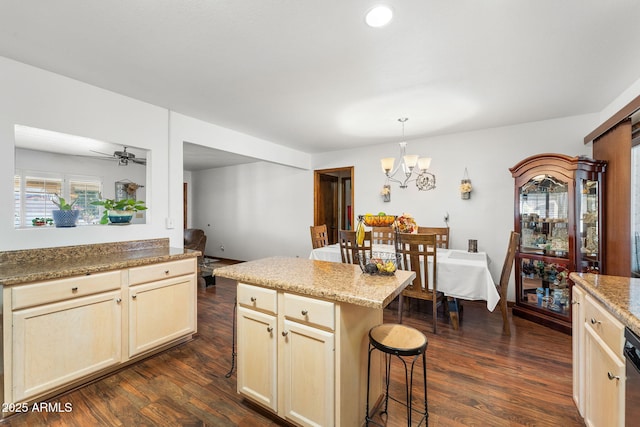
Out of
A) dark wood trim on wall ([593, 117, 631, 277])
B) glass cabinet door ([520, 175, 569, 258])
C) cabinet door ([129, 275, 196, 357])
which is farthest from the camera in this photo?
glass cabinet door ([520, 175, 569, 258])

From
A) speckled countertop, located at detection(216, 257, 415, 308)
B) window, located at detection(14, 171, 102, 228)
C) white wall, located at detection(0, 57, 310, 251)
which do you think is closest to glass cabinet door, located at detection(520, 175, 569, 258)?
speckled countertop, located at detection(216, 257, 415, 308)

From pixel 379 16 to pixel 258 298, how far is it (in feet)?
5.91

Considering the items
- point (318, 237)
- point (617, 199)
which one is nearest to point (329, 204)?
point (318, 237)

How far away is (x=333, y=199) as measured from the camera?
627 centimetres

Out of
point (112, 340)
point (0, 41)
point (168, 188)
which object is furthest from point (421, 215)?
point (0, 41)

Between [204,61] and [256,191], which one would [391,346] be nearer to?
[204,61]

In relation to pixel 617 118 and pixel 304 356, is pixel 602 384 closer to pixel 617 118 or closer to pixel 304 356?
pixel 304 356

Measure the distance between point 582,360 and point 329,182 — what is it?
490 cm

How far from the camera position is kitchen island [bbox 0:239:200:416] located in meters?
1.68

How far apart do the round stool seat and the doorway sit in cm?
363

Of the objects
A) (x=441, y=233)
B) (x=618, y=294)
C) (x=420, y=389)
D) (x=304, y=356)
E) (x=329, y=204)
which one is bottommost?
(x=420, y=389)

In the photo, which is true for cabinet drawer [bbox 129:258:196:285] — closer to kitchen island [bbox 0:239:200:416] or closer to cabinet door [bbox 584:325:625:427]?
kitchen island [bbox 0:239:200:416]

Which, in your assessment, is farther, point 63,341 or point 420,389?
point 420,389

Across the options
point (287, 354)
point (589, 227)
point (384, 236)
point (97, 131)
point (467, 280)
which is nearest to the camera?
point (287, 354)
